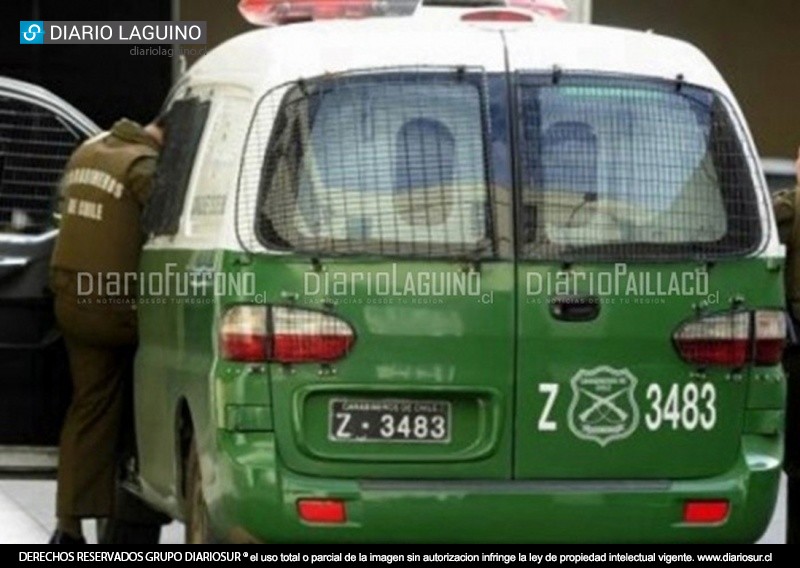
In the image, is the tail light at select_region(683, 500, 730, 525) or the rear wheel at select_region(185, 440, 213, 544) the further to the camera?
the rear wheel at select_region(185, 440, 213, 544)

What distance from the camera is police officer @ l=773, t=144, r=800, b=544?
29.0ft

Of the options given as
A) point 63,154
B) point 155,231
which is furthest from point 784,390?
point 63,154

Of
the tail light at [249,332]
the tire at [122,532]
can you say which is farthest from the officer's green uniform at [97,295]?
the tail light at [249,332]

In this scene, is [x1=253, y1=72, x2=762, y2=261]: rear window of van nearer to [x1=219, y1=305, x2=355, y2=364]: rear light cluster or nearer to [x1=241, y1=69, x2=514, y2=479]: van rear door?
[x1=241, y1=69, x2=514, y2=479]: van rear door

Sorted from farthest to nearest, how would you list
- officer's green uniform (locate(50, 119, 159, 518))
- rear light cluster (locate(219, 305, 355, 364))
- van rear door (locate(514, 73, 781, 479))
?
officer's green uniform (locate(50, 119, 159, 518)) < van rear door (locate(514, 73, 781, 479)) < rear light cluster (locate(219, 305, 355, 364))

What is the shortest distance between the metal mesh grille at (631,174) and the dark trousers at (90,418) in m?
2.13

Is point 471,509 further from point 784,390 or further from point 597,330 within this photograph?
point 784,390

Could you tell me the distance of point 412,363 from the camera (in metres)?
7.23

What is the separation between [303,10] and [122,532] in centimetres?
225

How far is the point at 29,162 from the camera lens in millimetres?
9344

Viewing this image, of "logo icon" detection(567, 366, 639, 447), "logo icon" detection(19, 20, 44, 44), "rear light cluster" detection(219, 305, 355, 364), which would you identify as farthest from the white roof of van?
"logo icon" detection(19, 20, 44, 44)

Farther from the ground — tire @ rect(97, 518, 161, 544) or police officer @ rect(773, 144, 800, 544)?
police officer @ rect(773, 144, 800, 544)
